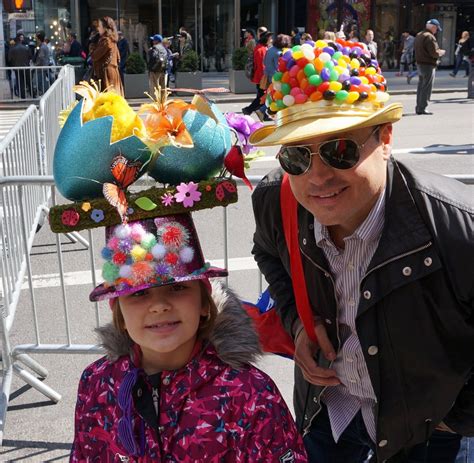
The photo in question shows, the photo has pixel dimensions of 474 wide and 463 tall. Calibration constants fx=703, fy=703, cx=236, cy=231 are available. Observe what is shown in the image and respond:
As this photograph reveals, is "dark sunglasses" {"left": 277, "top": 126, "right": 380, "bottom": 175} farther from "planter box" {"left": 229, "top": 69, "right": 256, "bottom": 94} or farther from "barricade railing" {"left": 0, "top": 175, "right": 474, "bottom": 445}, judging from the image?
"planter box" {"left": 229, "top": 69, "right": 256, "bottom": 94}

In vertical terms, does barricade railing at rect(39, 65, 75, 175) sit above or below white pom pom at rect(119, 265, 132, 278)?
below

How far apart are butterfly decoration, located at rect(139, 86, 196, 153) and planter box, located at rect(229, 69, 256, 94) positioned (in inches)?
690

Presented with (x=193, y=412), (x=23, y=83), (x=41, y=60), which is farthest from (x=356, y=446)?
(x=41, y=60)

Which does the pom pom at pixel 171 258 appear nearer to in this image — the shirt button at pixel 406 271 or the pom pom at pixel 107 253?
the pom pom at pixel 107 253

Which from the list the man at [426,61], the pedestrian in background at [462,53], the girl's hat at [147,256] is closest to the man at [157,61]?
the man at [426,61]

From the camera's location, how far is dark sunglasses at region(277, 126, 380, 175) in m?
1.89

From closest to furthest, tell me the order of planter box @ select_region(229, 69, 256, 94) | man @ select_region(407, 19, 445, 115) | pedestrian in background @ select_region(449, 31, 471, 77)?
1. man @ select_region(407, 19, 445, 115)
2. planter box @ select_region(229, 69, 256, 94)
3. pedestrian in background @ select_region(449, 31, 471, 77)

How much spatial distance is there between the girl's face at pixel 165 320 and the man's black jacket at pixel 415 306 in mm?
396

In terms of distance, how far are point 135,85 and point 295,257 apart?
1750cm

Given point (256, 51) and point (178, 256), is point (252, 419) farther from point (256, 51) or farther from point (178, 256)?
point (256, 51)

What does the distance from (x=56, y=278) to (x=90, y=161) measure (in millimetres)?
4246

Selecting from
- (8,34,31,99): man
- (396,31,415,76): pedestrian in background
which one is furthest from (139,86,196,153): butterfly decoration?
(396,31,415,76): pedestrian in background

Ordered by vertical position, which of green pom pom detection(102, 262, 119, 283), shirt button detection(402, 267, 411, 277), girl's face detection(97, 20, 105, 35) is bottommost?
green pom pom detection(102, 262, 119, 283)

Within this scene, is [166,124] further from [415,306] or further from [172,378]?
[415,306]
